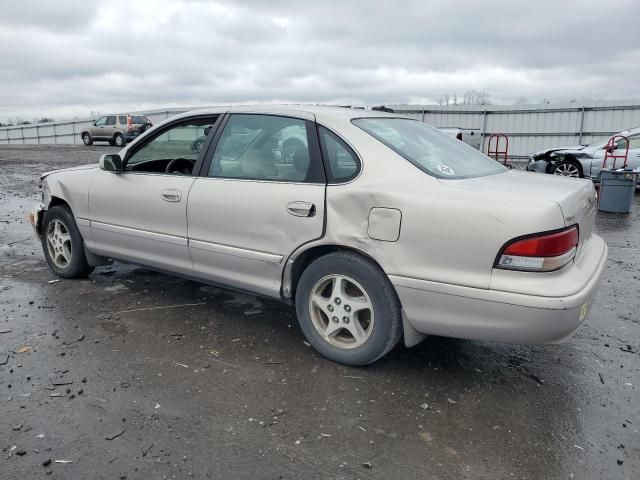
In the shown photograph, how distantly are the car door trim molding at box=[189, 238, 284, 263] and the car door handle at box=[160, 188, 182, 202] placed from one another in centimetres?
33

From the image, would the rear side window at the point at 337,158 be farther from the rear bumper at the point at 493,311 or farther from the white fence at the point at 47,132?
the white fence at the point at 47,132

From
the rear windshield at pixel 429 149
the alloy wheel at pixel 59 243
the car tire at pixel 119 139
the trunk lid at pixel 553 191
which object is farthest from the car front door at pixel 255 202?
the car tire at pixel 119 139

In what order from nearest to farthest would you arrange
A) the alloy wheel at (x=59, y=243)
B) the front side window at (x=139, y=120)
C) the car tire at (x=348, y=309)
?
the car tire at (x=348, y=309), the alloy wheel at (x=59, y=243), the front side window at (x=139, y=120)

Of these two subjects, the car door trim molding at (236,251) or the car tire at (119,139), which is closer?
the car door trim molding at (236,251)

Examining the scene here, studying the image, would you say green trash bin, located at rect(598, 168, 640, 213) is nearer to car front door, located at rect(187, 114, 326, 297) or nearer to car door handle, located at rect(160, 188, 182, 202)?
car front door, located at rect(187, 114, 326, 297)

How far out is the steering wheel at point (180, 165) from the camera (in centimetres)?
430

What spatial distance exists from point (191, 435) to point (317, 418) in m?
0.65

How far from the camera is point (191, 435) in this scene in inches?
106

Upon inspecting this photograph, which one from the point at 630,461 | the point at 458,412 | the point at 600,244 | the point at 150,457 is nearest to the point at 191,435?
the point at 150,457

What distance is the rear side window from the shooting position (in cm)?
328

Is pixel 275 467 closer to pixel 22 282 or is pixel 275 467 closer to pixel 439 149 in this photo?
pixel 439 149

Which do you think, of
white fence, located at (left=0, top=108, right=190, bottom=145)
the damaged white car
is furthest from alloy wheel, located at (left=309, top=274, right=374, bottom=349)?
white fence, located at (left=0, top=108, right=190, bottom=145)

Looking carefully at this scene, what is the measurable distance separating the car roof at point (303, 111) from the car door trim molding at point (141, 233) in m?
0.97

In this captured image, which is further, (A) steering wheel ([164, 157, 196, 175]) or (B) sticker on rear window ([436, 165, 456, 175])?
(A) steering wheel ([164, 157, 196, 175])
